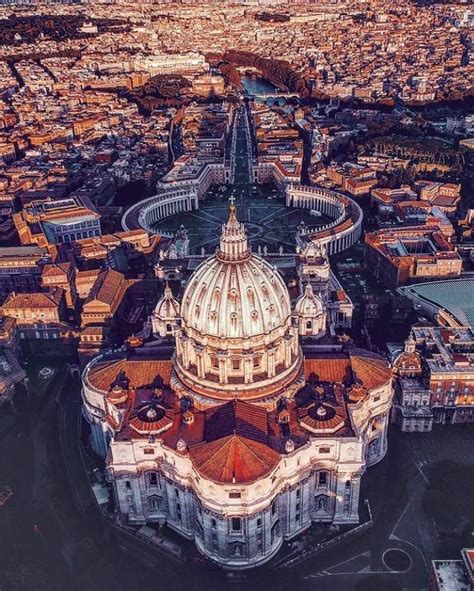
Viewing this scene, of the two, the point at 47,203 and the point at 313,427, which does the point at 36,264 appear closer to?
the point at 47,203

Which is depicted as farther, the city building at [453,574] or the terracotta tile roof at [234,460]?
the terracotta tile roof at [234,460]

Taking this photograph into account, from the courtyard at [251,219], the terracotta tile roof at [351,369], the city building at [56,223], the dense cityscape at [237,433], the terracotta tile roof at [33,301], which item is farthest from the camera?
the courtyard at [251,219]

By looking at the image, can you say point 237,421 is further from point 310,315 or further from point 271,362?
point 310,315

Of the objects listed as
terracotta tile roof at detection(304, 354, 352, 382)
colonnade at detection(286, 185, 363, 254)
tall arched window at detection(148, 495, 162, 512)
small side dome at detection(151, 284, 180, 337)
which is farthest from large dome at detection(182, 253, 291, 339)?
colonnade at detection(286, 185, 363, 254)

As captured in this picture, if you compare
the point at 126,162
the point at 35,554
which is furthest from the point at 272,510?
the point at 126,162

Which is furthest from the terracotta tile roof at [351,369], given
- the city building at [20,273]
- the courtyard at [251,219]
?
the city building at [20,273]

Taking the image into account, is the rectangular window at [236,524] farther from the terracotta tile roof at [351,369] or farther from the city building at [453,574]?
the terracotta tile roof at [351,369]

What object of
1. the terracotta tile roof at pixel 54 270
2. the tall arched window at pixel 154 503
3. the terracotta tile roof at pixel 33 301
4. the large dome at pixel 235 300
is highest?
the large dome at pixel 235 300
